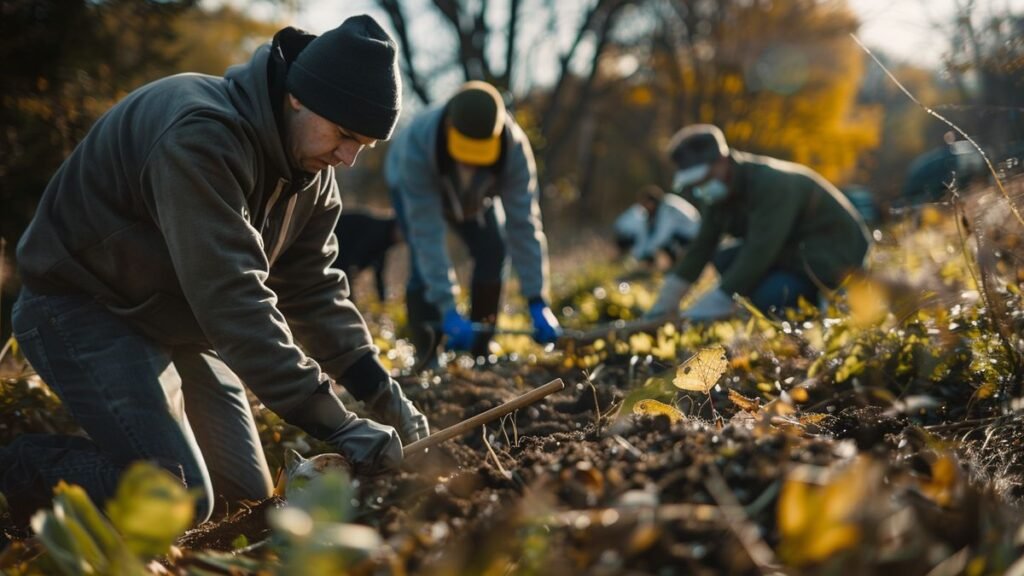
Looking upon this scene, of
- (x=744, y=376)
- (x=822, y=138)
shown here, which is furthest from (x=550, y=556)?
(x=822, y=138)

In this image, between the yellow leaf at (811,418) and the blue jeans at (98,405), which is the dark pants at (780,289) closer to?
the yellow leaf at (811,418)

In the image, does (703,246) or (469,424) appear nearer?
(469,424)

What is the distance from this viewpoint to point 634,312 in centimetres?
639

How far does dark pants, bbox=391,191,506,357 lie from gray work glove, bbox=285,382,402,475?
2878 millimetres

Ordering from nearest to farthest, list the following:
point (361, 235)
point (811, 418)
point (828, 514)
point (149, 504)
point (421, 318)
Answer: point (828, 514), point (149, 504), point (811, 418), point (421, 318), point (361, 235)

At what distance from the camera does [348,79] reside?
7.73 feet

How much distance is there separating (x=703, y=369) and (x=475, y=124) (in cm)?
277

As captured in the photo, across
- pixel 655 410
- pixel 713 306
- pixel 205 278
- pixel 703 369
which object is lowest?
pixel 713 306

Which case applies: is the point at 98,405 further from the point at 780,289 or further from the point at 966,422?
the point at 780,289

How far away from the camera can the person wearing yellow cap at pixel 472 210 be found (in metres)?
4.85

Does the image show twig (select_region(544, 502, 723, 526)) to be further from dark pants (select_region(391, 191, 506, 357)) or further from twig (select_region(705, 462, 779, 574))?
dark pants (select_region(391, 191, 506, 357))

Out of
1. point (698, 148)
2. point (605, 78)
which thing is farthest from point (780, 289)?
point (605, 78)

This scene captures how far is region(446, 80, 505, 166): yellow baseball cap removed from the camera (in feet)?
15.3

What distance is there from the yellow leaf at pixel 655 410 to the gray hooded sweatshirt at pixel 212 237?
822mm
